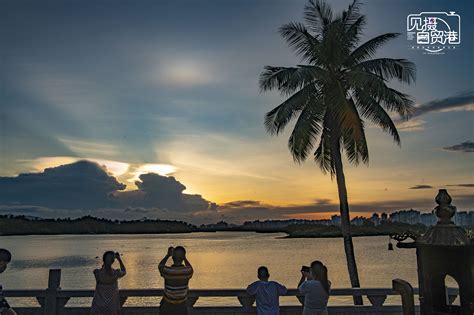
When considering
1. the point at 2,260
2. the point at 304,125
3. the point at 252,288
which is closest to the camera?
the point at 2,260

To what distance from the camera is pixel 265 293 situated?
8555 mm

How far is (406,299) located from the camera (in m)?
5.76

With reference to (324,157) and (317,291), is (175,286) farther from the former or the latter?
(324,157)

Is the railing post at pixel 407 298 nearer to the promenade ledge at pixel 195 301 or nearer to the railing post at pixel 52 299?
the promenade ledge at pixel 195 301

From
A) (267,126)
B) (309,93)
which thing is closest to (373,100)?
(309,93)

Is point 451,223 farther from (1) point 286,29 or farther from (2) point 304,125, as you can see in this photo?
(1) point 286,29

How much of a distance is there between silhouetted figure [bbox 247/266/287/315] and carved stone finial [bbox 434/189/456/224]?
378 cm

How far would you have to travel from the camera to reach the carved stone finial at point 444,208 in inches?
211

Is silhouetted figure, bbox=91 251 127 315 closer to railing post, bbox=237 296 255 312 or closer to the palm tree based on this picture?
railing post, bbox=237 296 255 312

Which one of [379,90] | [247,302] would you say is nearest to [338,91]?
[379,90]

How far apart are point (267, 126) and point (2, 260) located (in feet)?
42.9

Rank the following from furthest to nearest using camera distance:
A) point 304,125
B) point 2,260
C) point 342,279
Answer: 1. point 342,279
2. point 304,125
3. point 2,260

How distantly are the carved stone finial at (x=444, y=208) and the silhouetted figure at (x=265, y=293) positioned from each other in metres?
3.78

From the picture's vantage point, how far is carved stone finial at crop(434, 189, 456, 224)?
5367mm
